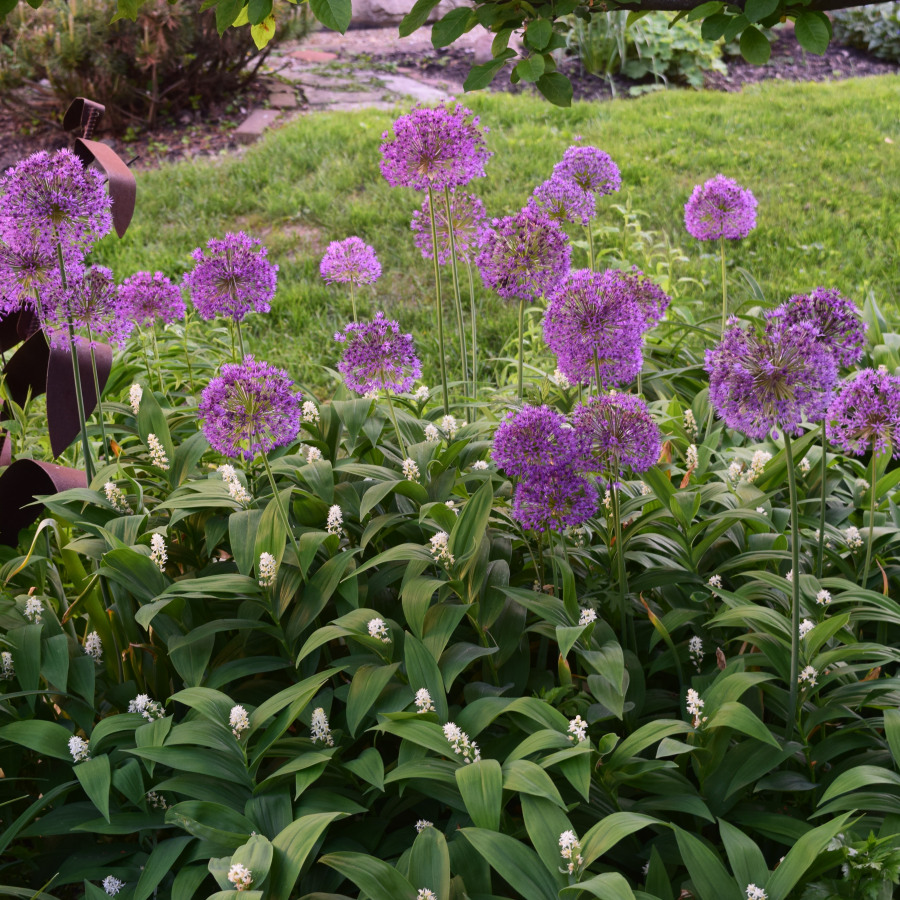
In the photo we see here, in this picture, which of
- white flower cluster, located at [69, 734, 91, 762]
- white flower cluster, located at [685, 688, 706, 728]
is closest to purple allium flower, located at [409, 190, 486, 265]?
white flower cluster, located at [685, 688, 706, 728]

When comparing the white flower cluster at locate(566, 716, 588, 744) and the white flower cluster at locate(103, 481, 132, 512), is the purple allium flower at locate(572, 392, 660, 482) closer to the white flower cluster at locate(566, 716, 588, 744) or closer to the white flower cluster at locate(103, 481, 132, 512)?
the white flower cluster at locate(566, 716, 588, 744)

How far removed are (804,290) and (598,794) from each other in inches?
157

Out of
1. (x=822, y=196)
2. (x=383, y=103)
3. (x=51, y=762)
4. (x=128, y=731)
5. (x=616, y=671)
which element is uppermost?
(x=383, y=103)

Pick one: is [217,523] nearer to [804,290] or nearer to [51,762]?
[51,762]

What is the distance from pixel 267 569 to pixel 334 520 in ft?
0.93

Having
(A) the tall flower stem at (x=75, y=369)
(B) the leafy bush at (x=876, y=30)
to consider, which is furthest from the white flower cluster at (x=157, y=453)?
(B) the leafy bush at (x=876, y=30)

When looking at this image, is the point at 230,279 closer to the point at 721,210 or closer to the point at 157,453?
the point at 157,453

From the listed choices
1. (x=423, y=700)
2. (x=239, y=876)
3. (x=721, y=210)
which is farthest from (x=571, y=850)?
(x=721, y=210)

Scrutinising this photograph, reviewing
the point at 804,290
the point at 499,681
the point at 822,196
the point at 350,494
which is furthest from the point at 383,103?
the point at 499,681

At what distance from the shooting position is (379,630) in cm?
212

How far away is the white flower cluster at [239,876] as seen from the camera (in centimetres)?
162

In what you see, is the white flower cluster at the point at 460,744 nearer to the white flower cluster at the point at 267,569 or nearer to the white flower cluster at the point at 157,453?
the white flower cluster at the point at 267,569

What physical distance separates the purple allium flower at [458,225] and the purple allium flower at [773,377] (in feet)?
4.51

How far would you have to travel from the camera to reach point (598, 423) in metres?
2.05
